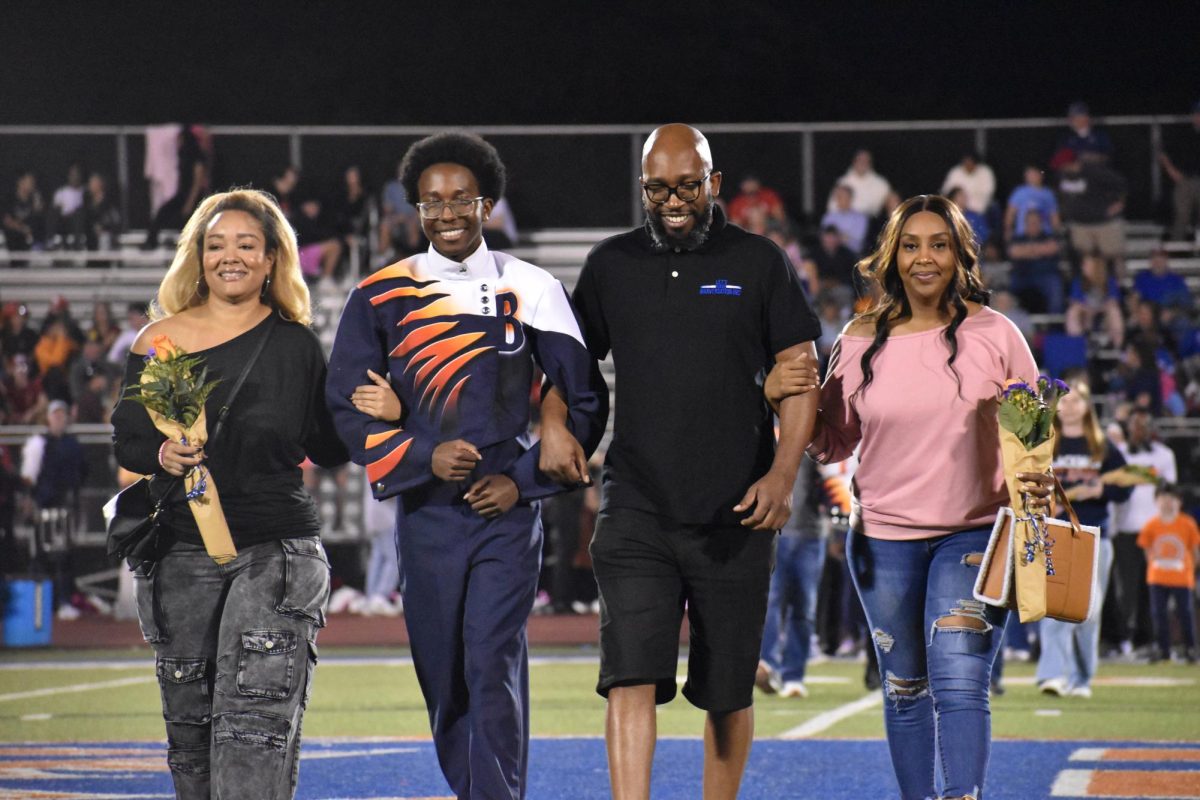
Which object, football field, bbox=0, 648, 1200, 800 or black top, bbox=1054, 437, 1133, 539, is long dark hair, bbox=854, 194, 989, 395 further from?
black top, bbox=1054, 437, 1133, 539

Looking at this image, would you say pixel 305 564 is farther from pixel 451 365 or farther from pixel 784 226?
pixel 784 226

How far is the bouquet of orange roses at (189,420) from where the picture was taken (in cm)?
535

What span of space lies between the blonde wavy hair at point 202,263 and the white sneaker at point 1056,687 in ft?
26.0

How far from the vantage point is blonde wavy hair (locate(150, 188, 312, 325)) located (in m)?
5.75

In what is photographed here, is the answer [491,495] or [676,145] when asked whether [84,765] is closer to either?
[491,495]

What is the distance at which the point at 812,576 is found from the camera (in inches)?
487

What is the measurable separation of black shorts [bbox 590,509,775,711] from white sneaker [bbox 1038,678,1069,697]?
699cm

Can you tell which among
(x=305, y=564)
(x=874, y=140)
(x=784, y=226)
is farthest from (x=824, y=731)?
(x=874, y=140)

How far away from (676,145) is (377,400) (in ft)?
4.22

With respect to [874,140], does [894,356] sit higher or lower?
lower

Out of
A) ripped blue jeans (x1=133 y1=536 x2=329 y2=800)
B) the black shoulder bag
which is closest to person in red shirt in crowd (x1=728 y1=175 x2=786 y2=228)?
the black shoulder bag

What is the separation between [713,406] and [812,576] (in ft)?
22.5

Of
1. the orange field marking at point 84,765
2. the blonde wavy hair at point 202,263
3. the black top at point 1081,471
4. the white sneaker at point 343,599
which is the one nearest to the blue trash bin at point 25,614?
the white sneaker at point 343,599

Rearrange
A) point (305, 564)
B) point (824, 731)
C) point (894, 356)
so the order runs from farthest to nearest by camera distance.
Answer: point (824, 731) → point (894, 356) → point (305, 564)
